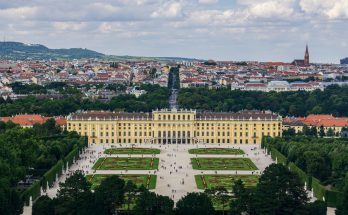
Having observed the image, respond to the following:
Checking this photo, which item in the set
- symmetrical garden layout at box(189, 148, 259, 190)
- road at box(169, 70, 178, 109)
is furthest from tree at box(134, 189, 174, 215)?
road at box(169, 70, 178, 109)

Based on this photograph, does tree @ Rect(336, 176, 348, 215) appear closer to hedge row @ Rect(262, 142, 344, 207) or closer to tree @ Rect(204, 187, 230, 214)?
hedge row @ Rect(262, 142, 344, 207)

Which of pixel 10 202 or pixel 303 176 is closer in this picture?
pixel 10 202

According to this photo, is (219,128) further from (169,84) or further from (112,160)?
(169,84)

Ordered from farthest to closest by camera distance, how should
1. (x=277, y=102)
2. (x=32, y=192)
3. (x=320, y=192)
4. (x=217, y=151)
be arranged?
(x=277, y=102), (x=217, y=151), (x=320, y=192), (x=32, y=192)

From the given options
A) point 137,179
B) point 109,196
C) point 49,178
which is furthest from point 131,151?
point 109,196

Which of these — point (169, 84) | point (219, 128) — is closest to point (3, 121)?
point (219, 128)

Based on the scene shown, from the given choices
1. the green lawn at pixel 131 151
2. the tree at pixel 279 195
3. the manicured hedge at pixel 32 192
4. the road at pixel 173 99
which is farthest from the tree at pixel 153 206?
the road at pixel 173 99

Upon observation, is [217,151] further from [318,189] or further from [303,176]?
[318,189]
